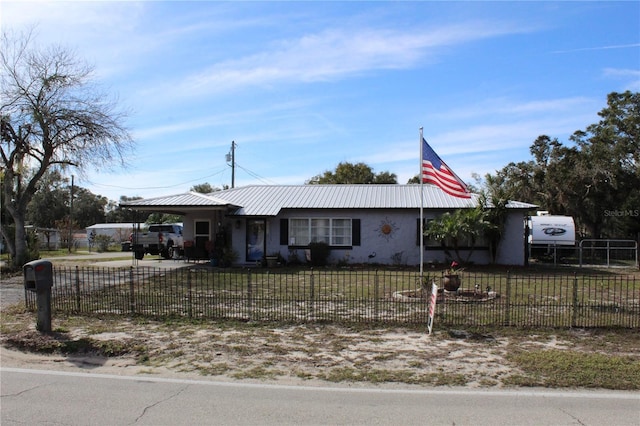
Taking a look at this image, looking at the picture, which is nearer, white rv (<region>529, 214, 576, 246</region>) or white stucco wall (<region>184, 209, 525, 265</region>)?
white stucco wall (<region>184, 209, 525, 265</region>)

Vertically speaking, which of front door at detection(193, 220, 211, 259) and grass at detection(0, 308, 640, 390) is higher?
front door at detection(193, 220, 211, 259)

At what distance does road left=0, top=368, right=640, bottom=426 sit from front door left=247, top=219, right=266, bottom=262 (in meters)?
16.6

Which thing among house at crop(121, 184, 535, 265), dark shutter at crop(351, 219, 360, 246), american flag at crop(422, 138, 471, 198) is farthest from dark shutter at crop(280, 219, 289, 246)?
american flag at crop(422, 138, 471, 198)

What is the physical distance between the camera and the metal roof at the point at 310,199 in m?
21.7

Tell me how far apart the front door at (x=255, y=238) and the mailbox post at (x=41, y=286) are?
1405 cm

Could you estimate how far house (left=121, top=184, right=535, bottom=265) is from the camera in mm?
22156

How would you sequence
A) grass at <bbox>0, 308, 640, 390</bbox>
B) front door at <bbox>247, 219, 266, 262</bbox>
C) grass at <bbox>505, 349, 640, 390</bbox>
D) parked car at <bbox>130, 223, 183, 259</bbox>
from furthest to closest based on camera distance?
parked car at <bbox>130, 223, 183, 259</bbox> → front door at <bbox>247, 219, 266, 262</bbox> → grass at <bbox>0, 308, 640, 390</bbox> → grass at <bbox>505, 349, 640, 390</bbox>

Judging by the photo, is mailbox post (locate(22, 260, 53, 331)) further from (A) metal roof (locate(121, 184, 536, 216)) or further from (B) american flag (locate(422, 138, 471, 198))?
→ (A) metal roof (locate(121, 184, 536, 216))

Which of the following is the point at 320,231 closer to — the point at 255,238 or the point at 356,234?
the point at 356,234


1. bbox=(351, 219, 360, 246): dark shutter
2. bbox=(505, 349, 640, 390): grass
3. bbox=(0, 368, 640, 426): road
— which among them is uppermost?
bbox=(351, 219, 360, 246): dark shutter

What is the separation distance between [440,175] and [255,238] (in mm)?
12253

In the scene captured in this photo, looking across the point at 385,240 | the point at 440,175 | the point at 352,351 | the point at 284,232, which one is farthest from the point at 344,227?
the point at 352,351

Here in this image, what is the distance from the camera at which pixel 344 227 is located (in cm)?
2295

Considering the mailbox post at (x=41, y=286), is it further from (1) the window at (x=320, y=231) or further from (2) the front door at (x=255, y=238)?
(1) the window at (x=320, y=231)
